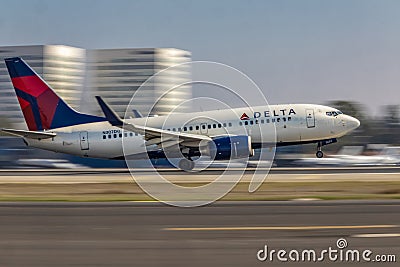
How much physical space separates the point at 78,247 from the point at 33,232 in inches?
84.7

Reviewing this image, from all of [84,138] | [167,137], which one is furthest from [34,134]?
[167,137]

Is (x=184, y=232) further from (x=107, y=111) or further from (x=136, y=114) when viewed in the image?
(x=136, y=114)

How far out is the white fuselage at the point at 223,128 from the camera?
40.2 metres

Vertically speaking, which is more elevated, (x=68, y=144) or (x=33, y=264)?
(x=68, y=144)

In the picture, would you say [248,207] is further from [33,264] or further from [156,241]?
[33,264]

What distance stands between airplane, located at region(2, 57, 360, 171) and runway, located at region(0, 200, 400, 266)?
20.8 meters

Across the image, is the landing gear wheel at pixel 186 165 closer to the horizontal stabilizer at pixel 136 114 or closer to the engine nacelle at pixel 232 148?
the engine nacelle at pixel 232 148

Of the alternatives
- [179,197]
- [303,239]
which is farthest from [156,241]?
[179,197]

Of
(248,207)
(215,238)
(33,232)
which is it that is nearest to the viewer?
(215,238)

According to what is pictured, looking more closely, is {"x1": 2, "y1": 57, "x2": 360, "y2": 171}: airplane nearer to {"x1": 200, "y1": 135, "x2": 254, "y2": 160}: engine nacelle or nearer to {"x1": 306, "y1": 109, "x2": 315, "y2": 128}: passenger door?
{"x1": 306, "y1": 109, "x2": 315, "y2": 128}: passenger door

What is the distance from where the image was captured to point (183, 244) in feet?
38.2

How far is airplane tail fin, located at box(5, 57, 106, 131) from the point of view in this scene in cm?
4166

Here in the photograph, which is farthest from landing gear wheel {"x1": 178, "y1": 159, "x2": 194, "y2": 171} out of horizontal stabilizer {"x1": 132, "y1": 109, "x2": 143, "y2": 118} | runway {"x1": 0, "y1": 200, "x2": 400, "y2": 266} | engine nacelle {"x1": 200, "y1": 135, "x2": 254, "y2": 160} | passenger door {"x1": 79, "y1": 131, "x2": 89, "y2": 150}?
runway {"x1": 0, "y1": 200, "x2": 400, "y2": 266}

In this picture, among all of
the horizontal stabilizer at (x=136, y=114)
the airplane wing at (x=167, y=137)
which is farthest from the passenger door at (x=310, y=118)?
the horizontal stabilizer at (x=136, y=114)
